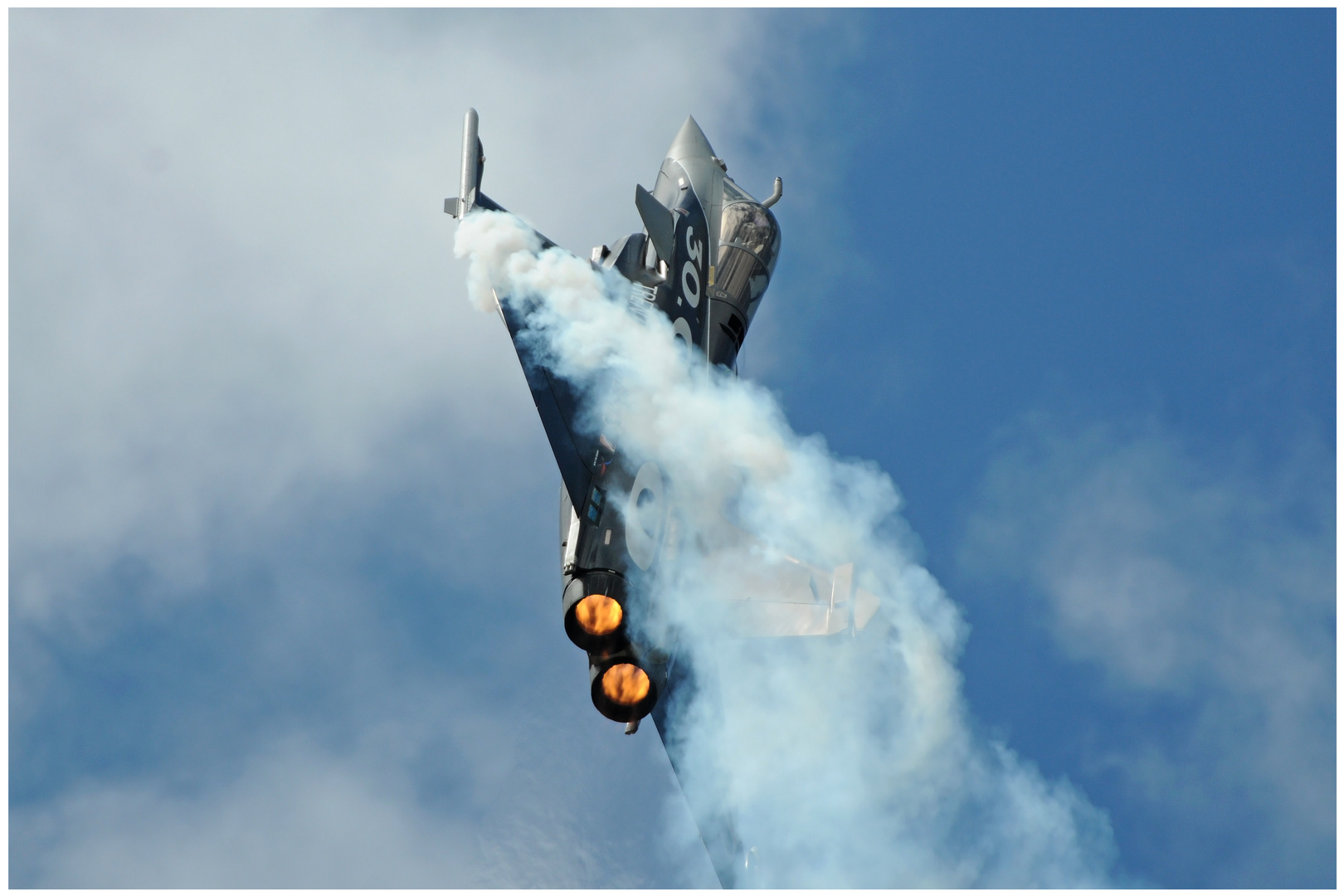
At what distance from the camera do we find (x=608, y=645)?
1900cm

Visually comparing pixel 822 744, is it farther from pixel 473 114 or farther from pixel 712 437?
pixel 473 114

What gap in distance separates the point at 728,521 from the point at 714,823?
3.97m

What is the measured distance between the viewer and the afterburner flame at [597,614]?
62.0 ft

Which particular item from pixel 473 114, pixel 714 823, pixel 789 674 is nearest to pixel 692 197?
pixel 473 114

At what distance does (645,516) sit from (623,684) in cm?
210

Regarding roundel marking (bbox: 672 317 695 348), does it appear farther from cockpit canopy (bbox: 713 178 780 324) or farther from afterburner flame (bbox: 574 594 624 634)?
afterburner flame (bbox: 574 594 624 634)

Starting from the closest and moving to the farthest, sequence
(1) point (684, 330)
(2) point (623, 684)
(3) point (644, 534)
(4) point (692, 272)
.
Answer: (2) point (623, 684), (3) point (644, 534), (1) point (684, 330), (4) point (692, 272)

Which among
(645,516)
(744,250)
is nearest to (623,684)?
(645,516)

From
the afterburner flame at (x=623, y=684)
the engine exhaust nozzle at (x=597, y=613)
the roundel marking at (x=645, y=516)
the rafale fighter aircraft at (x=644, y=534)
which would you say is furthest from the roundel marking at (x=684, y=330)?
the afterburner flame at (x=623, y=684)

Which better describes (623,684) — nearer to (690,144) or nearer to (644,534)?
(644,534)

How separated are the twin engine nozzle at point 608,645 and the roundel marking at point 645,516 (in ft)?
1.81

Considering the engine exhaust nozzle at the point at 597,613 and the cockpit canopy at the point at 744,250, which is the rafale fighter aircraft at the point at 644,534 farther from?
the cockpit canopy at the point at 744,250

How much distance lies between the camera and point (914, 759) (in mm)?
21516

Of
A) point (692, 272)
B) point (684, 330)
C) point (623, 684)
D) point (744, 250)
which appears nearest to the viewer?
point (623, 684)
